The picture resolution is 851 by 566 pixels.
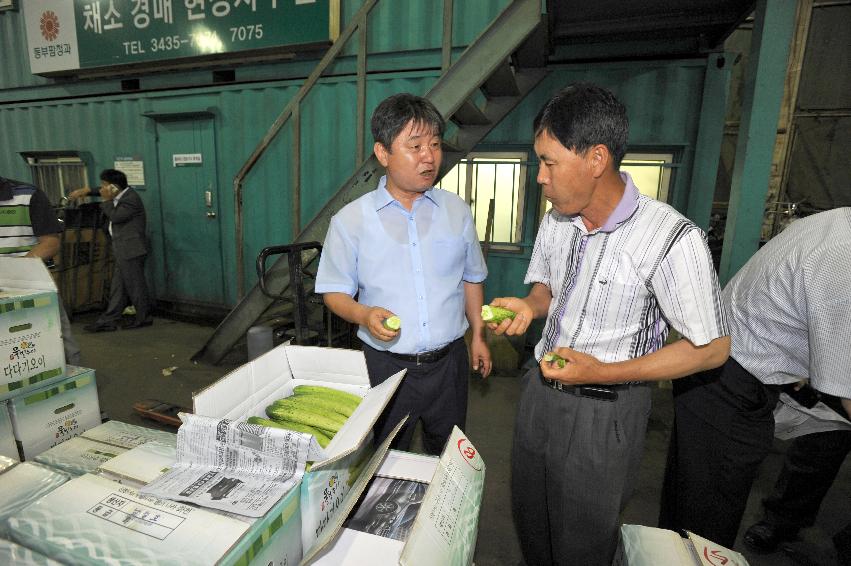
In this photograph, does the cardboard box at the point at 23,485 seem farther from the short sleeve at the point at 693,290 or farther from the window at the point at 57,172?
the window at the point at 57,172

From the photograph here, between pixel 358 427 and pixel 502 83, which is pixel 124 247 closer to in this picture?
pixel 502 83

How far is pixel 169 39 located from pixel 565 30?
4.94 meters

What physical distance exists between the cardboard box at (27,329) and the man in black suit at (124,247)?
3.83 m

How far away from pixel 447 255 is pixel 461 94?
166 cm

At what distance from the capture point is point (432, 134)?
1831 millimetres

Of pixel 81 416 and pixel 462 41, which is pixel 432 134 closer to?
pixel 81 416

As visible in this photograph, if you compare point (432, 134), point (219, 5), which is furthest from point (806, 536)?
point (219, 5)

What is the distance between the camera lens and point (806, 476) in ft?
7.41

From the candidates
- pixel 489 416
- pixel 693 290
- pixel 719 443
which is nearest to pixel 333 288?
pixel 693 290

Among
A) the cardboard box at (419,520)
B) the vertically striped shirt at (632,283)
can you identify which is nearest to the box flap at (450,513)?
the cardboard box at (419,520)

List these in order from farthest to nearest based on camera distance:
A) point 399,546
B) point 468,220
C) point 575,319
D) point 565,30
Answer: point 565,30, point 468,220, point 575,319, point 399,546

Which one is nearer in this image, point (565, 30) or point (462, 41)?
point (565, 30)

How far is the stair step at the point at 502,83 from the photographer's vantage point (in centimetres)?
333

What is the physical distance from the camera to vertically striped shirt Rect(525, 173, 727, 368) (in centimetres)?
125
